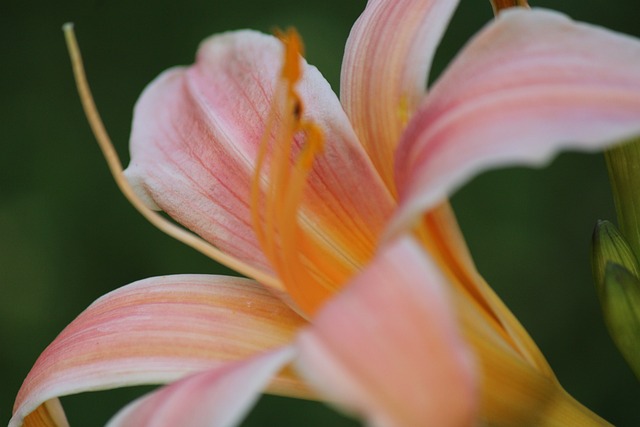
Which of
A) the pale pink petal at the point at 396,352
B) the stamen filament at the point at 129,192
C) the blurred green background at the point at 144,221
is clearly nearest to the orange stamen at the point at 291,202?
the stamen filament at the point at 129,192

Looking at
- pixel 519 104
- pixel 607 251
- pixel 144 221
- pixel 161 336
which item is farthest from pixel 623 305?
pixel 144 221

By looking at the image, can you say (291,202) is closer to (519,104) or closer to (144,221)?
(519,104)

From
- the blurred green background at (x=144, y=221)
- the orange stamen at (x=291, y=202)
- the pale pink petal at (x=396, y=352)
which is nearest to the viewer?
the pale pink petal at (x=396, y=352)

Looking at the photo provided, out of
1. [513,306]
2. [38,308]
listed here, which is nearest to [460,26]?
[513,306]

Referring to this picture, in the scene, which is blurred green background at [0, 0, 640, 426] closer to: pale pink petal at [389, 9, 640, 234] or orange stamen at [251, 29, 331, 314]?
→ orange stamen at [251, 29, 331, 314]

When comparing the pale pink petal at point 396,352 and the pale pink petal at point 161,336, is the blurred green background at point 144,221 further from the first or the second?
the pale pink petal at point 396,352

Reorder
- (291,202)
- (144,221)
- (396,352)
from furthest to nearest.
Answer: (144,221), (291,202), (396,352)
